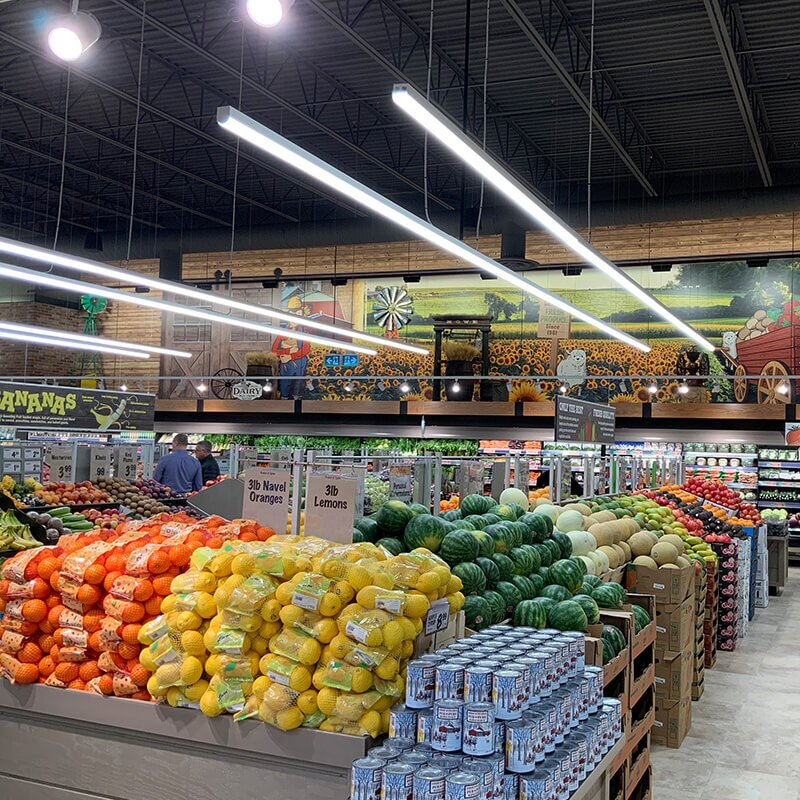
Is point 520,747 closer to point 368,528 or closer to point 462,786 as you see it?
point 462,786

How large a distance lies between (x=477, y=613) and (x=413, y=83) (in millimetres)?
8145

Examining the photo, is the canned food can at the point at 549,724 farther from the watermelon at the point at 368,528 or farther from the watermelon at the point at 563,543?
the watermelon at the point at 563,543

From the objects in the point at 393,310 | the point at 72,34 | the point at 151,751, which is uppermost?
the point at 72,34

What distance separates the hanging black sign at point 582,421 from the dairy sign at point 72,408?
557cm

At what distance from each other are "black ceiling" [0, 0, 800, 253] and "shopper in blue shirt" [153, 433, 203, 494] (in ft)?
12.2

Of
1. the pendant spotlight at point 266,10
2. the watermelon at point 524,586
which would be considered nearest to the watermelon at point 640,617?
the watermelon at point 524,586

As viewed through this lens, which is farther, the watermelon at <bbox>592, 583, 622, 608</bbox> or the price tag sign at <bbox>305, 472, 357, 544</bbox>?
the watermelon at <bbox>592, 583, 622, 608</bbox>

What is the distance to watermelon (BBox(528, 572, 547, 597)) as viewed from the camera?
161 inches

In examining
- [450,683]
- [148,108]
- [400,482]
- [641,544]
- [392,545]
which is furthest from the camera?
[148,108]

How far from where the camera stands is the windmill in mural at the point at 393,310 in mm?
16703

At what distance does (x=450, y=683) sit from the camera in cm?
243

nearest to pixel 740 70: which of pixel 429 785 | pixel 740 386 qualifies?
pixel 740 386

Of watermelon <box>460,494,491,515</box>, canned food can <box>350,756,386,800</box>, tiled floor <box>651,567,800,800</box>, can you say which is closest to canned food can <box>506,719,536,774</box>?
canned food can <box>350,756,386,800</box>

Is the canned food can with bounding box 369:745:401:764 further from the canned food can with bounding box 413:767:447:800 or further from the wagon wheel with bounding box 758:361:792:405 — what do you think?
the wagon wheel with bounding box 758:361:792:405
